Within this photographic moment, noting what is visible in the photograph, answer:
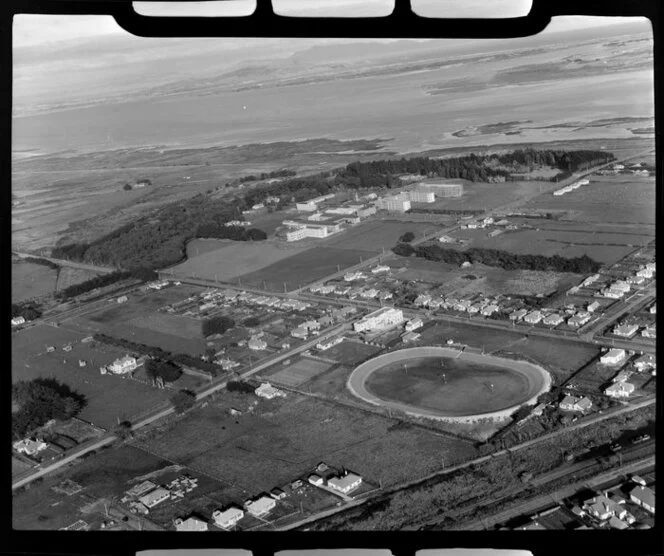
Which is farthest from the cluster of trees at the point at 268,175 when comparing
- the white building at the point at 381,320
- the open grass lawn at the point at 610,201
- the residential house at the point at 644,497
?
the residential house at the point at 644,497

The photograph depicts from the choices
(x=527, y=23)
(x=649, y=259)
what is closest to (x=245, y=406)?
(x=649, y=259)

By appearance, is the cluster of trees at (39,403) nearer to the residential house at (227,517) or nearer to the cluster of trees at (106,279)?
the cluster of trees at (106,279)

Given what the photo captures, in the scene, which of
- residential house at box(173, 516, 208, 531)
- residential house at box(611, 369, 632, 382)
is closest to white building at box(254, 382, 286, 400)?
residential house at box(173, 516, 208, 531)

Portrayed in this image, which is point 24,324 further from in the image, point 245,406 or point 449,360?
point 449,360

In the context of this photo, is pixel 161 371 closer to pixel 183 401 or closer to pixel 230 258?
pixel 183 401

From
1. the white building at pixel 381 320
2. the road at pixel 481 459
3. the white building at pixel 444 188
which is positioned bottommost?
the road at pixel 481 459

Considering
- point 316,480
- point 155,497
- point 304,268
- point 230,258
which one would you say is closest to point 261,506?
point 316,480
